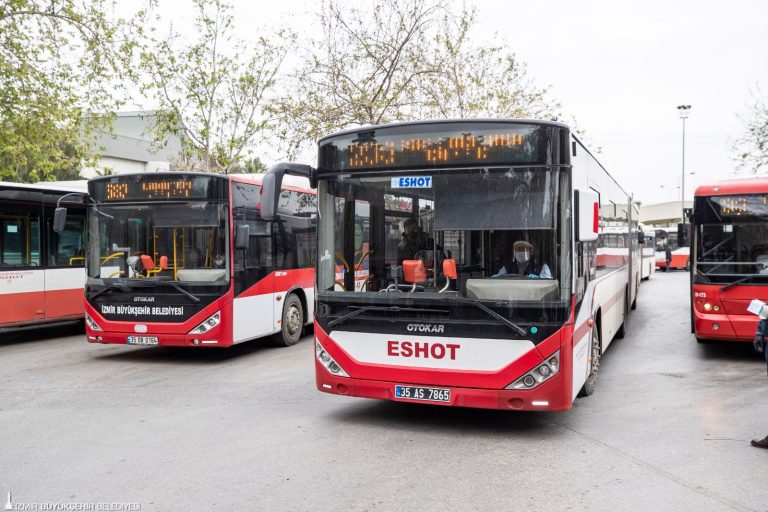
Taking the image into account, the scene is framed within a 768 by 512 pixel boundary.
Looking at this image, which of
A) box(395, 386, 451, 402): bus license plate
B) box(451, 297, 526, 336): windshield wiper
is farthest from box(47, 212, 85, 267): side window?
box(451, 297, 526, 336): windshield wiper

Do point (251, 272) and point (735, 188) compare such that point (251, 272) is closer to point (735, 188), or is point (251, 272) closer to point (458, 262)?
point (458, 262)

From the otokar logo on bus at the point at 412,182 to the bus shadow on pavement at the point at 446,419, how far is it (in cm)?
229

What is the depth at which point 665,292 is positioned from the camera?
24938mm

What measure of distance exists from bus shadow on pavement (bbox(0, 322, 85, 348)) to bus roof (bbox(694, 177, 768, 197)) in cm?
1194

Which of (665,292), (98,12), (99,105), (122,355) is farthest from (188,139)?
(665,292)

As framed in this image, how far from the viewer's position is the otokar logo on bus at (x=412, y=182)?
6.41 m

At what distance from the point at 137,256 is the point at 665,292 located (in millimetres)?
19894

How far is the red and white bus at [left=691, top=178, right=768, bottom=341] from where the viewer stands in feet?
32.7

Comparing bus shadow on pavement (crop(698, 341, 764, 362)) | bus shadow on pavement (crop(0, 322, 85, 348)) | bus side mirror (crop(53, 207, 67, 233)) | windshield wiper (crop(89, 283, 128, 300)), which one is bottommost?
bus shadow on pavement (crop(0, 322, 85, 348))

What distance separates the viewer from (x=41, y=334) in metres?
14.7

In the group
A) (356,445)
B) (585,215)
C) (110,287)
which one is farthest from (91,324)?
(585,215)

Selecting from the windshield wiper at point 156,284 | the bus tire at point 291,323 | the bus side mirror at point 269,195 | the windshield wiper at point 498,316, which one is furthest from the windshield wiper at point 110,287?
the windshield wiper at point 498,316

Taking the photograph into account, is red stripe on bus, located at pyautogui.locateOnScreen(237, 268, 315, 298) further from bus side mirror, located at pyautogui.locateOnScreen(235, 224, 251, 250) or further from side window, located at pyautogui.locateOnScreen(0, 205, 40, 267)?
side window, located at pyautogui.locateOnScreen(0, 205, 40, 267)

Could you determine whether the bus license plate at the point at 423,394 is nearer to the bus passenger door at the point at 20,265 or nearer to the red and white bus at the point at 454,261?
the red and white bus at the point at 454,261
